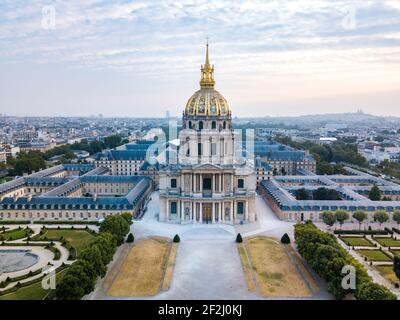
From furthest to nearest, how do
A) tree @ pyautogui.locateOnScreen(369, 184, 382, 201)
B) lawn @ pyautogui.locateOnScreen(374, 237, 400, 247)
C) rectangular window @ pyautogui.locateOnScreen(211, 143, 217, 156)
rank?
tree @ pyautogui.locateOnScreen(369, 184, 382, 201) → rectangular window @ pyautogui.locateOnScreen(211, 143, 217, 156) → lawn @ pyautogui.locateOnScreen(374, 237, 400, 247)

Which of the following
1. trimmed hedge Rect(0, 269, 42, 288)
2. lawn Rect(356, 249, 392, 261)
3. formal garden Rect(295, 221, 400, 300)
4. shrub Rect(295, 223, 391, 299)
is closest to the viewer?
formal garden Rect(295, 221, 400, 300)

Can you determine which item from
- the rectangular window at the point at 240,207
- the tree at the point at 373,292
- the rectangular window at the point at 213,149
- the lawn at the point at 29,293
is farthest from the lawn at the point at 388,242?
the lawn at the point at 29,293

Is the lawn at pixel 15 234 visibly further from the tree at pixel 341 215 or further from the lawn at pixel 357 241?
the tree at pixel 341 215

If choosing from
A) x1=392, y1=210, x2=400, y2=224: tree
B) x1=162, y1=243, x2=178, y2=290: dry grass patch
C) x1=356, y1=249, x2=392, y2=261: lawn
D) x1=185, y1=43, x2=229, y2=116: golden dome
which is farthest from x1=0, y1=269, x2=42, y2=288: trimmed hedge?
x1=392, y1=210, x2=400, y2=224: tree

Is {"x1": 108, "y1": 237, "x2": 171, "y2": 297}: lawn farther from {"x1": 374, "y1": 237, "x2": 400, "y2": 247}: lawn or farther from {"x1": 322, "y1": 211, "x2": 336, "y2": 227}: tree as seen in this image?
{"x1": 374, "y1": 237, "x2": 400, "y2": 247}: lawn

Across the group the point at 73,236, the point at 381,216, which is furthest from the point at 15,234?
the point at 381,216
